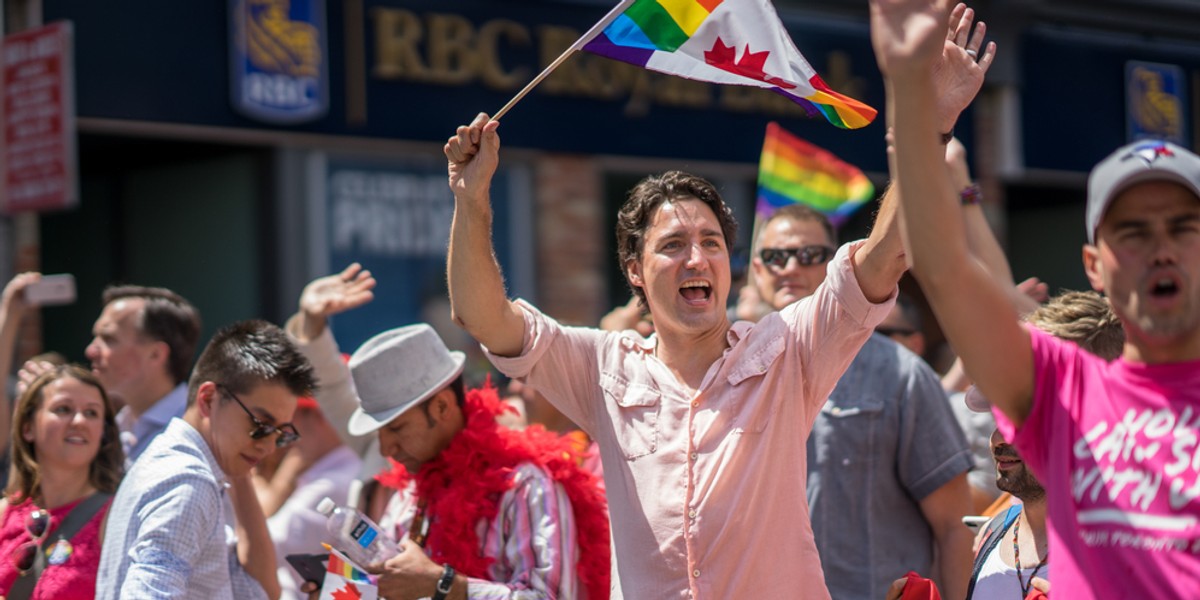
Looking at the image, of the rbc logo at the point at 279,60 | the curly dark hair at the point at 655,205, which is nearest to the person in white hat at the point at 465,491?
the curly dark hair at the point at 655,205

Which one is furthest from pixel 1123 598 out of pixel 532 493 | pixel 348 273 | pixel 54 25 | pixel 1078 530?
pixel 54 25

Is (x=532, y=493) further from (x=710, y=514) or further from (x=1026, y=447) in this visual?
(x=1026, y=447)

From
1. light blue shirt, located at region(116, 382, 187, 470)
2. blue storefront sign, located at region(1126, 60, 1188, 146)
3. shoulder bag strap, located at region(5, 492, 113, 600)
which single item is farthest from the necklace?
blue storefront sign, located at region(1126, 60, 1188, 146)

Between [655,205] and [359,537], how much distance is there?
1.17 meters

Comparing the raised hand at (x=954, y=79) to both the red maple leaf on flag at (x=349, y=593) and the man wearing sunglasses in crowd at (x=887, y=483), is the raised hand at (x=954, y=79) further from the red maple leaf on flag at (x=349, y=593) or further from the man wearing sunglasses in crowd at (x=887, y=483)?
the red maple leaf on flag at (x=349, y=593)

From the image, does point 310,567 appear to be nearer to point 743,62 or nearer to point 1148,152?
point 743,62

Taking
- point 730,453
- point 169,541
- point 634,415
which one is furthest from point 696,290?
point 169,541

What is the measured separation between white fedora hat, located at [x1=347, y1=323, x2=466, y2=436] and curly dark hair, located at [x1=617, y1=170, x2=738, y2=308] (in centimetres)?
88

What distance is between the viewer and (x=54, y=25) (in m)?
8.52

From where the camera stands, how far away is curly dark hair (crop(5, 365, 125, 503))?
475 centimetres

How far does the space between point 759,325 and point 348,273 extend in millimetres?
2582

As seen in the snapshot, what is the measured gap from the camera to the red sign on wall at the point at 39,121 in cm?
857

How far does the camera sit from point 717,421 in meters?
3.40

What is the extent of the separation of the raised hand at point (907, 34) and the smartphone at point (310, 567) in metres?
2.88
